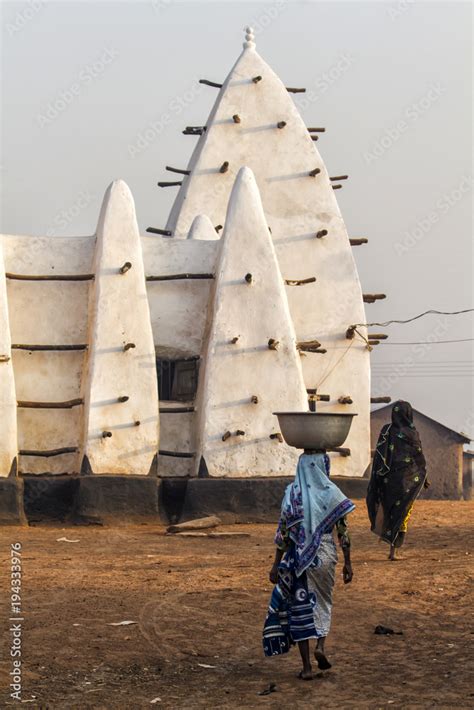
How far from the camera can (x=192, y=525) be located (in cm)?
1605

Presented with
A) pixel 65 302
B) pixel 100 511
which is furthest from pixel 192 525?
pixel 65 302

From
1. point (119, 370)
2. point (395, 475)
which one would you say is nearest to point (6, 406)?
point (119, 370)

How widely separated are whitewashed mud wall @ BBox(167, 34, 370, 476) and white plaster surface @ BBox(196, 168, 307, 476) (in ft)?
9.83

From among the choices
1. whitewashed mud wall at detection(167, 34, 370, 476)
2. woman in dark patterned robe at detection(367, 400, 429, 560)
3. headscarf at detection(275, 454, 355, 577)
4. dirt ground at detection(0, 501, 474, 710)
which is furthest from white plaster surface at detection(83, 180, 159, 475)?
headscarf at detection(275, 454, 355, 577)

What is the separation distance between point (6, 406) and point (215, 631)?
357 inches

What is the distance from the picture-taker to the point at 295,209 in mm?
21812

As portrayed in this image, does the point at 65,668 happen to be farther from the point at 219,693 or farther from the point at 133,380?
the point at 133,380

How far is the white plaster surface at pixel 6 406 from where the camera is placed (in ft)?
54.9

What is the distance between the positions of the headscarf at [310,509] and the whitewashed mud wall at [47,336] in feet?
35.3

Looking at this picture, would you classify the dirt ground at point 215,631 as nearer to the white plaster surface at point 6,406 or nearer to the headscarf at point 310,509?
the headscarf at point 310,509

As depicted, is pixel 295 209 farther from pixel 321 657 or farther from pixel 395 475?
pixel 321 657

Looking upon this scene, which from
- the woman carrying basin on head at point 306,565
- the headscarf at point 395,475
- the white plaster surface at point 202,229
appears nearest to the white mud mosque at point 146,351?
the white plaster surface at point 202,229

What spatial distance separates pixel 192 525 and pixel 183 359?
345 cm

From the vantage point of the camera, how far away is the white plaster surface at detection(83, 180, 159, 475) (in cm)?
1725
